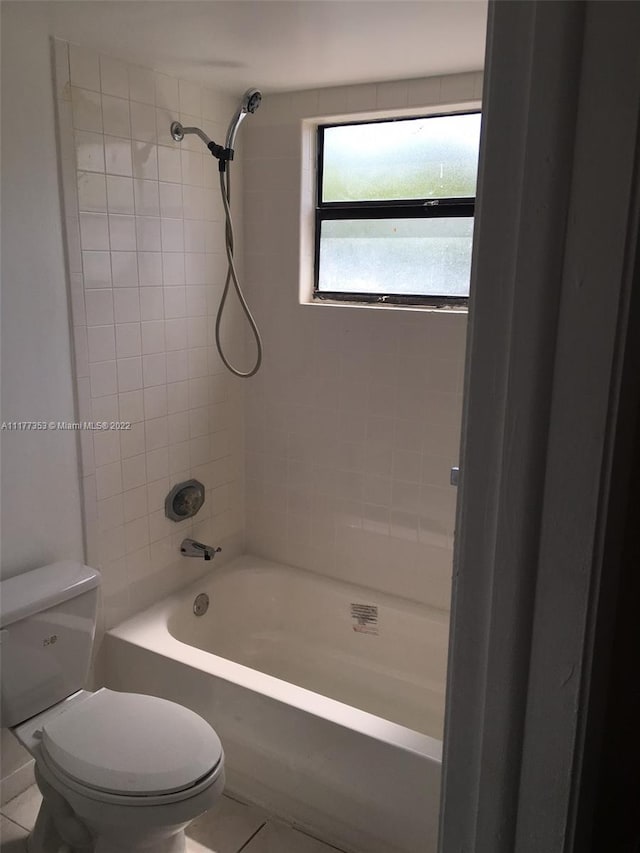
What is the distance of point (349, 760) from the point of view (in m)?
1.84

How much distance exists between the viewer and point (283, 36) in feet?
5.95

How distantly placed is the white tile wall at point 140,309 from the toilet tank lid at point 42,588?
219 mm

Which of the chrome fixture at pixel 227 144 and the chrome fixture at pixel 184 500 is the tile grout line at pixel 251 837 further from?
the chrome fixture at pixel 227 144

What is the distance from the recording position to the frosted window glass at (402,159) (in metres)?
2.28

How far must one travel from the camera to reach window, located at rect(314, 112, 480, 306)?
2.30 metres

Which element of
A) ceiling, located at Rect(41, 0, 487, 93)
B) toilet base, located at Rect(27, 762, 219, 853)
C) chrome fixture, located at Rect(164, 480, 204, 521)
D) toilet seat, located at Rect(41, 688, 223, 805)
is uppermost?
ceiling, located at Rect(41, 0, 487, 93)

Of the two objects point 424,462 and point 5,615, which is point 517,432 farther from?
point 424,462

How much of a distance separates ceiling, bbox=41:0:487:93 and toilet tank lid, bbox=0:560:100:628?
1481 millimetres

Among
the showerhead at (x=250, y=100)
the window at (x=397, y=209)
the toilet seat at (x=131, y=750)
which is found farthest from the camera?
the window at (x=397, y=209)

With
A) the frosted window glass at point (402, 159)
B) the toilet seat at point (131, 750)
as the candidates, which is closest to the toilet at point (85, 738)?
the toilet seat at point (131, 750)

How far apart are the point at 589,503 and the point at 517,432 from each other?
0.07 metres

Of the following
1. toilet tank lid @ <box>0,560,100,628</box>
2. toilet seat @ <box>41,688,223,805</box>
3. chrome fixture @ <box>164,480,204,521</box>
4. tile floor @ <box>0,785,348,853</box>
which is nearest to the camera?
toilet seat @ <box>41,688,223,805</box>

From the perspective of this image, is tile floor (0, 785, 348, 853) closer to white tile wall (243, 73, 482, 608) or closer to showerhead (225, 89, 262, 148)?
white tile wall (243, 73, 482, 608)

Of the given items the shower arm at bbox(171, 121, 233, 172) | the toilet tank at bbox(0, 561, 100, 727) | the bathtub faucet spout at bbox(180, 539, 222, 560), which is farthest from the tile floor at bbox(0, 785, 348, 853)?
the shower arm at bbox(171, 121, 233, 172)
